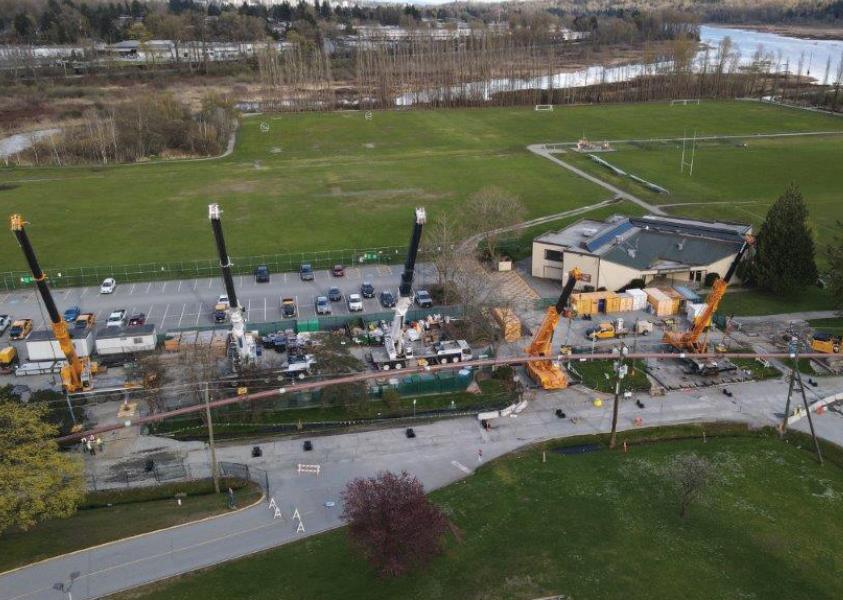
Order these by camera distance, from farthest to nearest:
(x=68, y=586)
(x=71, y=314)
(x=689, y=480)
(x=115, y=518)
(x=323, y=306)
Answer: (x=323, y=306) → (x=71, y=314) → (x=115, y=518) → (x=689, y=480) → (x=68, y=586)

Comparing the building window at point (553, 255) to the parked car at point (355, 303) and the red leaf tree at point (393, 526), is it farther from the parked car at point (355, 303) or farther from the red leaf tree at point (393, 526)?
the red leaf tree at point (393, 526)

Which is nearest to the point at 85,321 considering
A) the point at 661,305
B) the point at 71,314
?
the point at 71,314

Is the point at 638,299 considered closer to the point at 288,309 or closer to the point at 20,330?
the point at 288,309

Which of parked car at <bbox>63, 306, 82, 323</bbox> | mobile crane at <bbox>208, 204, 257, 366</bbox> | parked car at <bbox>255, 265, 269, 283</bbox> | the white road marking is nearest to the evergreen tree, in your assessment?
the white road marking

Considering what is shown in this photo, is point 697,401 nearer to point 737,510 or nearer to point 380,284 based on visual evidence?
point 737,510

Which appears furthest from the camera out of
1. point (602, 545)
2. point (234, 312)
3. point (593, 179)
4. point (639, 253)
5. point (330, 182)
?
point (330, 182)

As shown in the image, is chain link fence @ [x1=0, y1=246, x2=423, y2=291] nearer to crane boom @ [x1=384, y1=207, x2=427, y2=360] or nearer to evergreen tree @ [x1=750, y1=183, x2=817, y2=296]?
crane boom @ [x1=384, y1=207, x2=427, y2=360]
